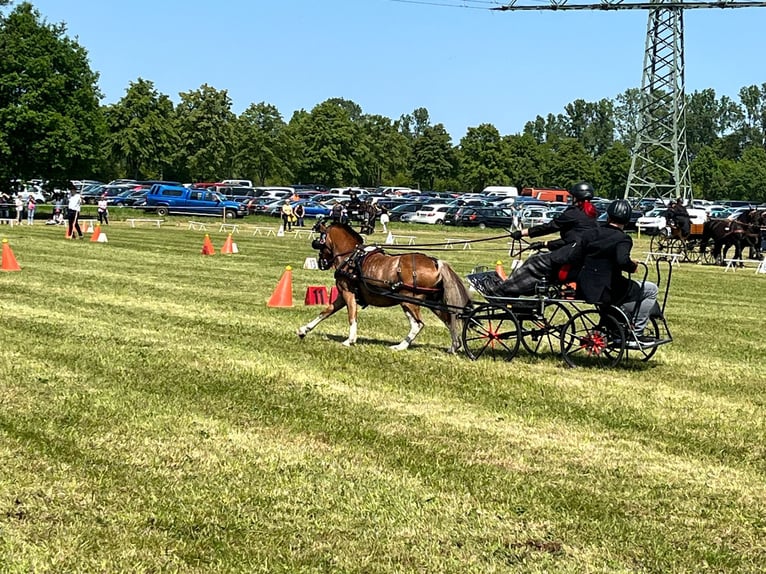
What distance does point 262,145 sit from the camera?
102938 mm

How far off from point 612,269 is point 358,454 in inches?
189

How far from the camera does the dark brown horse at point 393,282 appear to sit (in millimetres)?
12516

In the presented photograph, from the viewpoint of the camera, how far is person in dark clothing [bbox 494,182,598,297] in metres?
11.7

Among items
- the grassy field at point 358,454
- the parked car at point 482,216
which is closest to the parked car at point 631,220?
the grassy field at point 358,454

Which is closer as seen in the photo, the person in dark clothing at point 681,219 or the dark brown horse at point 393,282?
the dark brown horse at point 393,282

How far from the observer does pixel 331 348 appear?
41.8 feet

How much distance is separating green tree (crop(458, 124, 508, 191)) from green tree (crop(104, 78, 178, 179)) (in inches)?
1426

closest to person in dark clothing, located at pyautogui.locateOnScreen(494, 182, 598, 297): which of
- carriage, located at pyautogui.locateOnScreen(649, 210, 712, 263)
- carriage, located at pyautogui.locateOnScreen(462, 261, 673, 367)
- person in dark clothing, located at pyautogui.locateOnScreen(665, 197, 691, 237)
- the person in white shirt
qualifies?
carriage, located at pyautogui.locateOnScreen(462, 261, 673, 367)

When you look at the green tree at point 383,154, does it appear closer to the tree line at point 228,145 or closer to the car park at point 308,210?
the tree line at point 228,145

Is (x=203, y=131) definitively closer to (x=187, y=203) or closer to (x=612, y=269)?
(x=187, y=203)

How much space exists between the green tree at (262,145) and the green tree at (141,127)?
9268mm

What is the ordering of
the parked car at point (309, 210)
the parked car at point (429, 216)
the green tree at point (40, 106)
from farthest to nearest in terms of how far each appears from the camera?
the parked car at point (309, 210)
the parked car at point (429, 216)
the green tree at point (40, 106)

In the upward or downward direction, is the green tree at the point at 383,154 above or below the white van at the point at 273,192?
above

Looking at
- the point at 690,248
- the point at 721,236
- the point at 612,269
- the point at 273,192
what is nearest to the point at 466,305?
the point at 612,269
